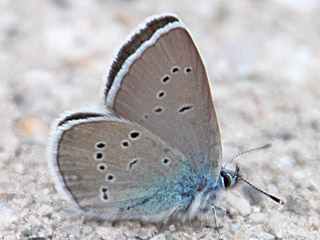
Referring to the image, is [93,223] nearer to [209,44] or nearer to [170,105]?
[170,105]

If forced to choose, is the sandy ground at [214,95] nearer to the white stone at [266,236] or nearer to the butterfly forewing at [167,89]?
the white stone at [266,236]

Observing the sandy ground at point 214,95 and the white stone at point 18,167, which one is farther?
the white stone at point 18,167

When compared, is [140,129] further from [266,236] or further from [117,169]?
[266,236]

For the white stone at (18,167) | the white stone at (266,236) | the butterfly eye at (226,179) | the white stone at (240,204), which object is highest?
the butterfly eye at (226,179)

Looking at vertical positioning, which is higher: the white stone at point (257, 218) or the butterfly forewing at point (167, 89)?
the butterfly forewing at point (167, 89)

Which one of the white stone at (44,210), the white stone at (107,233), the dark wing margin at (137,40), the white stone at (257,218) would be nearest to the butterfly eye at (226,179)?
the white stone at (257,218)

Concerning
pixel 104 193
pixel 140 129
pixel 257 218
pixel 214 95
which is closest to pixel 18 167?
pixel 104 193
